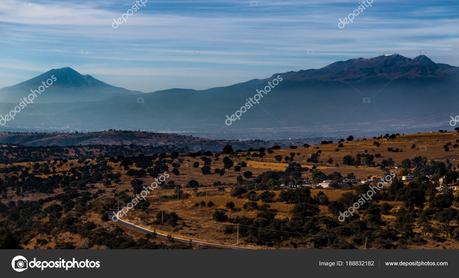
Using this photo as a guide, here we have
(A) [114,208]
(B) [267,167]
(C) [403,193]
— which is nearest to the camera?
(C) [403,193]

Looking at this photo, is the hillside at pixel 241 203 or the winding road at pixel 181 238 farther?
the hillside at pixel 241 203

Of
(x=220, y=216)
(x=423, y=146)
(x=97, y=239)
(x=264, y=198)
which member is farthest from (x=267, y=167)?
(x=97, y=239)

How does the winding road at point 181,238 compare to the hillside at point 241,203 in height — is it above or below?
below

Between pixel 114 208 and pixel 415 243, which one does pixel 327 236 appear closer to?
pixel 415 243

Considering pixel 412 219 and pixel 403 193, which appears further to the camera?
pixel 403 193

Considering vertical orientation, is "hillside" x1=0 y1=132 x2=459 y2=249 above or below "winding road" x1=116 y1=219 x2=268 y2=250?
above

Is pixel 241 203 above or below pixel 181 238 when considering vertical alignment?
above

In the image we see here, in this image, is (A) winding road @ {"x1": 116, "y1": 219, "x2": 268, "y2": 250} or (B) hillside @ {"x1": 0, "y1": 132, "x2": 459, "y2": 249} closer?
(A) winding road @ {"x1": 116, "y1": 219, "x2": 268, "y2": 250}

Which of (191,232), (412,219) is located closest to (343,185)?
(412,219)

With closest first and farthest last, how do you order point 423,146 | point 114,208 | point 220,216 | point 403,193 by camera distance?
1. point 220,216
2. point 403,193
3. point 114,208
4. point 423,146

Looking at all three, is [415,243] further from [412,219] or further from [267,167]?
[267,167]

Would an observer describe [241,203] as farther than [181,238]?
Yes
